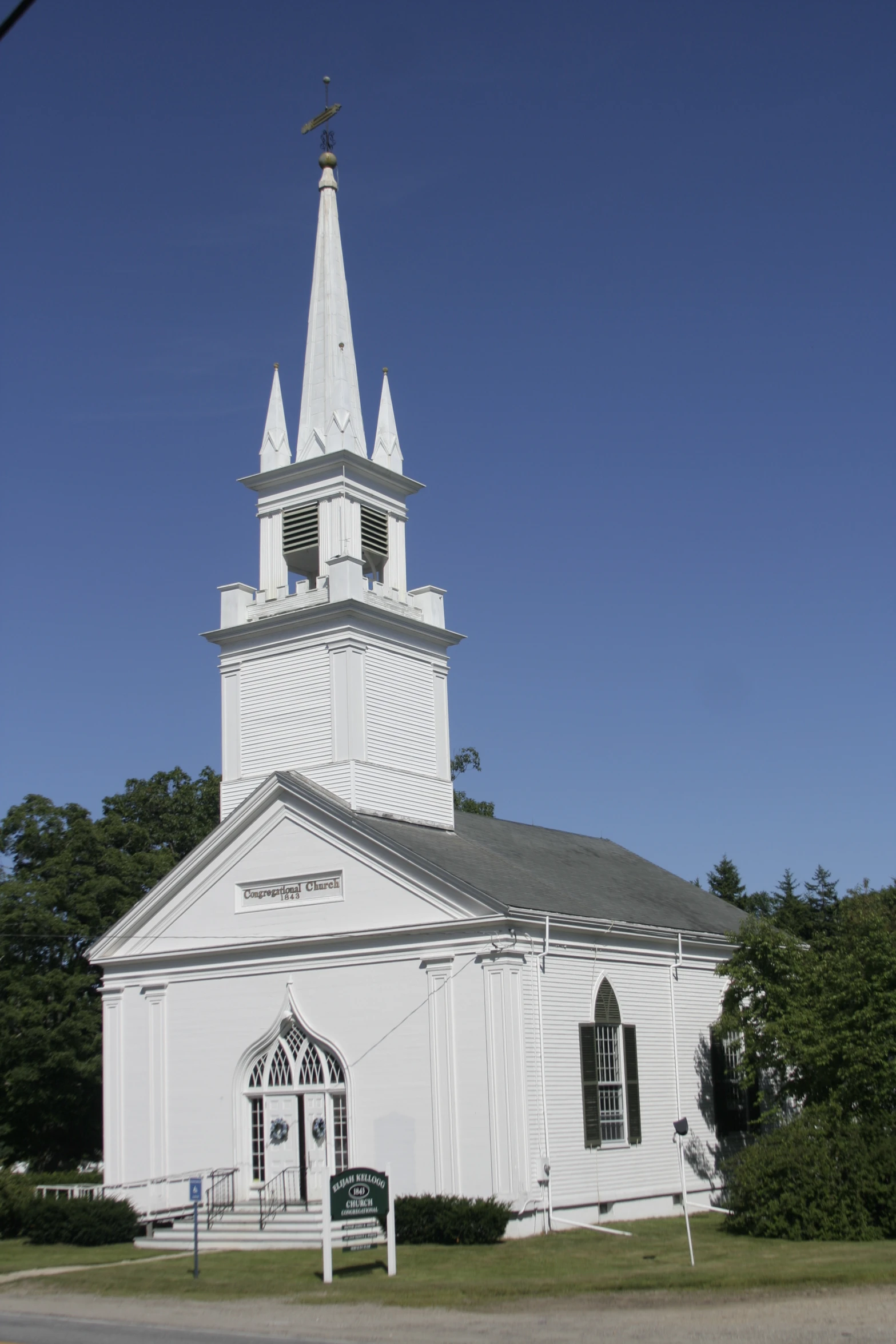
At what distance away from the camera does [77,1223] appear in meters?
28.7

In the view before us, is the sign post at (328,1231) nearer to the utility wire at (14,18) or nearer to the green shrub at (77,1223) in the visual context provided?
the green shrub at (77,1223)

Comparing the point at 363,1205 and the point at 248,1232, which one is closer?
the point at 363,1205

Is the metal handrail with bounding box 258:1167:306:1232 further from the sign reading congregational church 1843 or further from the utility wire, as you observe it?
the utility wire

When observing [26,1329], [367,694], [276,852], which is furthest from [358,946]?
[26,1329]

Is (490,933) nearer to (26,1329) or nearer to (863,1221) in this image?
(863,1221)

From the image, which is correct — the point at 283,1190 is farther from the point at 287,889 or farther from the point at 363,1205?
the point at 363,1205

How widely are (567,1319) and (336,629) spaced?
18.2 metres

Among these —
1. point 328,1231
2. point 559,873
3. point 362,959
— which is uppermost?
point 559,873

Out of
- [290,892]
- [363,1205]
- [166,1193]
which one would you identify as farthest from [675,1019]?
[363,1205]

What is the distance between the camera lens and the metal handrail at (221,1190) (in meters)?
29.5

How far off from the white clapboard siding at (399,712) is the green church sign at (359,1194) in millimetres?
11209

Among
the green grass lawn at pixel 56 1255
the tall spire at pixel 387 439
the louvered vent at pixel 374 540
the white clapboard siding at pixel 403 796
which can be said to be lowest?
the green grass lawn at pixel 56 1255

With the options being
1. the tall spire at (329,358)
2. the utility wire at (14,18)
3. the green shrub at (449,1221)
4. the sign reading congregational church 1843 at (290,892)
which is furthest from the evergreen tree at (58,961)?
the utility wire at (14,18)

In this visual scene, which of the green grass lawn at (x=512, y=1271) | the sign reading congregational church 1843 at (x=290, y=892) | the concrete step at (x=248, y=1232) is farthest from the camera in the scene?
the sign reading congregational church 1843 at (x=290, y=892)
